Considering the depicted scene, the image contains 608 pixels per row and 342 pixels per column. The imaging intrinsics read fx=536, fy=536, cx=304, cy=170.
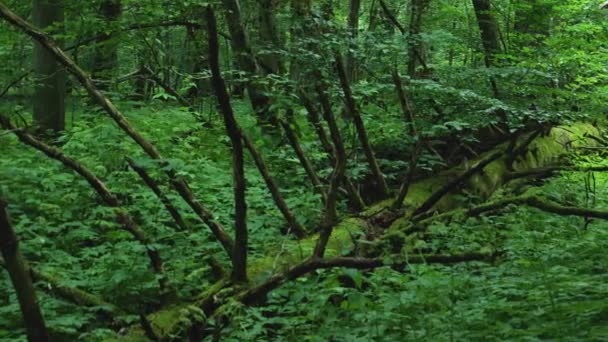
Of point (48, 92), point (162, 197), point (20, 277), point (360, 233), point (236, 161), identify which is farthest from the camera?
point (48, 92)

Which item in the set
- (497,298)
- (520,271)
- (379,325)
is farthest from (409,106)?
(379,325)

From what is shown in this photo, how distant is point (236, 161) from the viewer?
3805mm

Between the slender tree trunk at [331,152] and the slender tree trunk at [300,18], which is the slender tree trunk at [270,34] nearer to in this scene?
the slender tree trunk at [300,18]

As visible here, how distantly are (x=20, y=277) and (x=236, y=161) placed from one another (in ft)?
5.20

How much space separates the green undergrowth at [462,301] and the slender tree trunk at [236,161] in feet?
1.16

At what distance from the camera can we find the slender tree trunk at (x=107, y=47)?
15.7 feet

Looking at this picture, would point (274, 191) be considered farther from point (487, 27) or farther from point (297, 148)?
point (487, 27)

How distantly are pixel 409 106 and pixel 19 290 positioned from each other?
194 inches

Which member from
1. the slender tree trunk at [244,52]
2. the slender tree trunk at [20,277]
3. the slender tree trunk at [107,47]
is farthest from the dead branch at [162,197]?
the slender tree trunk at [20,277]

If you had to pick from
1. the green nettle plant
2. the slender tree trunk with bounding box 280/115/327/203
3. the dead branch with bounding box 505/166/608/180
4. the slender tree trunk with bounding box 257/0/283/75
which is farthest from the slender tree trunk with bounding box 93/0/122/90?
the dead branch with bounding box 505/166/608/180

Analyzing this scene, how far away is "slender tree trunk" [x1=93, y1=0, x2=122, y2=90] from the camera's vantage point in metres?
4.77

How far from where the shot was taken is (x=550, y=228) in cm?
554

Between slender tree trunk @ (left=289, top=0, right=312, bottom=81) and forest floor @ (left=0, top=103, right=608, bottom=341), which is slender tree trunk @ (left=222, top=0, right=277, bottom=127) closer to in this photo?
slender tree trunk @ (left=289, top=0, right=312, bottom=81)

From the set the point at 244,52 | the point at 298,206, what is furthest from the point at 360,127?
the point at 244,52
